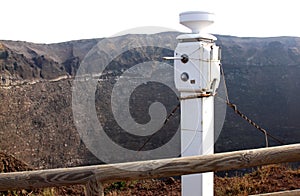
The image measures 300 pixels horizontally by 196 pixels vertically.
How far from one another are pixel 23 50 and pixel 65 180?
67.9ft

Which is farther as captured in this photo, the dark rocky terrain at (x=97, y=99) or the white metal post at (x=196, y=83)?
the dark rocky terrain at (x=97, y=99)

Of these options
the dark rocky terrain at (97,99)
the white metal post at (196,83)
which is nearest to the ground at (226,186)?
the white metal post at (196,83)

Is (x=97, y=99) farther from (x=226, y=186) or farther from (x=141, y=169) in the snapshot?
(x=141, y=169)

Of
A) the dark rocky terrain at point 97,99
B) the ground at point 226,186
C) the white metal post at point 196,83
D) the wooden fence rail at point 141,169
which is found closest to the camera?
the wooden fence rail at point 141,169

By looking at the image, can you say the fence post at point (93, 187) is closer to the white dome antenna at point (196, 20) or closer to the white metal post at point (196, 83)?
the white metal post at point (196, 83)

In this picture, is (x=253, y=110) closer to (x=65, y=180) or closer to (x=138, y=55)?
(x=138, y=55)

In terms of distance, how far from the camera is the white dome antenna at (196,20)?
2.34m

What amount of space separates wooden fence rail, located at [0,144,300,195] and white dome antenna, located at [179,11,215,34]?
3.14 feet

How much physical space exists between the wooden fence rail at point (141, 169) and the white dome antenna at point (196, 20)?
96 centimetres

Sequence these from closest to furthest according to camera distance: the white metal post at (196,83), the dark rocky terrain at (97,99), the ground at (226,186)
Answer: the white metal post at (196,83), the ground at (226,186), the dark rocky terrain at (97,99)

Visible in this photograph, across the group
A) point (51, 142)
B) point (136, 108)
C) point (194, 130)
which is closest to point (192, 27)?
point (194, 130)

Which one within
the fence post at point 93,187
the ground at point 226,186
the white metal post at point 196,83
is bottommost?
the ground at point 226,186

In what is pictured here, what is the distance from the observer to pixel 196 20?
2359 mm

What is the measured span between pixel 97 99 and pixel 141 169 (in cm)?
1134
